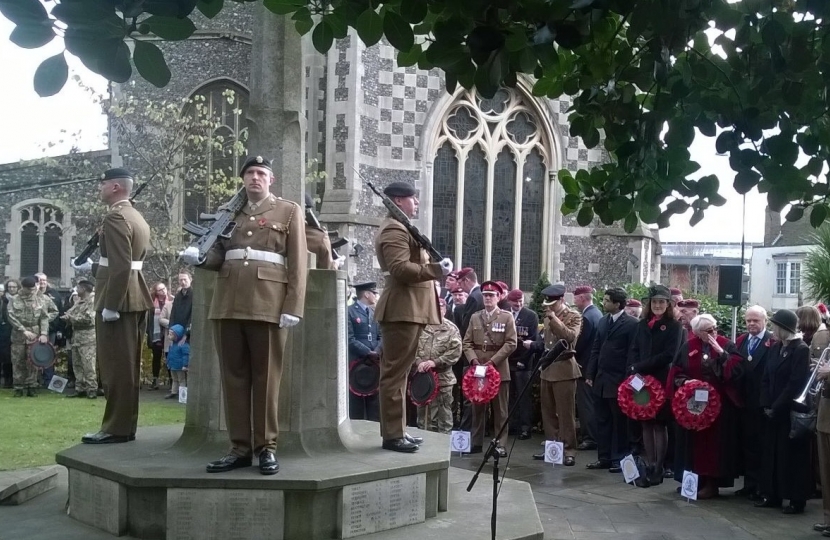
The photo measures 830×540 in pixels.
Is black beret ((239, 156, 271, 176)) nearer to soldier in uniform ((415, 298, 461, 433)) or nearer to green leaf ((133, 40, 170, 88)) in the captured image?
green leaf ((133, 40, 170, 88))

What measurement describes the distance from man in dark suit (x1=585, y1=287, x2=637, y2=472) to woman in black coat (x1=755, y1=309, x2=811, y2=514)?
1.83m

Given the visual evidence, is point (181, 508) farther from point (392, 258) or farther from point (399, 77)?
point (399, 77)

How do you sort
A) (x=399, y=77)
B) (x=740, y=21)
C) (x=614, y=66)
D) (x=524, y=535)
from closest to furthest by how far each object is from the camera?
(x=740, y=21), (x=614, y=66), (x=524, y=535), (x=399, y=77)

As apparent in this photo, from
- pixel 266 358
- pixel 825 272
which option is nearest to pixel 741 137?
pixel 266 358

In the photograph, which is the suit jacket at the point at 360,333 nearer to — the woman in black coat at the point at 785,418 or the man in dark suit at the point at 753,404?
the man in dark suit at the point at 753,404

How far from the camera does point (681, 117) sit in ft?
14.7

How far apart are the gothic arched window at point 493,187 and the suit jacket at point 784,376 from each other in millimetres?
12304

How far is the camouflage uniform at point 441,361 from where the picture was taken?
35.3 feet

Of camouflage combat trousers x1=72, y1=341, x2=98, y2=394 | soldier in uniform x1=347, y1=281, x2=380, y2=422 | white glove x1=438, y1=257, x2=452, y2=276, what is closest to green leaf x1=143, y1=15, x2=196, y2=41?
white glove x1=438, y1=257, x2=452, y2=276

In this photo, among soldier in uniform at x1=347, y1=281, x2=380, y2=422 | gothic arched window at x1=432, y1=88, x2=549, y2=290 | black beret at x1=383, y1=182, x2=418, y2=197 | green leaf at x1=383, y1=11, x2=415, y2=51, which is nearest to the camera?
green leaf at x1=383, y1=11, x2=415, y2=51

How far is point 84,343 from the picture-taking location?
15.1 metres

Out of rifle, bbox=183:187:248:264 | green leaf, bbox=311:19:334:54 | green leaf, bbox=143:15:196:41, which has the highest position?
green leaf, bbox=311:19:334:54

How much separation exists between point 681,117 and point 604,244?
1773 centimetres

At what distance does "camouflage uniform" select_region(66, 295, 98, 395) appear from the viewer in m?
14.9
